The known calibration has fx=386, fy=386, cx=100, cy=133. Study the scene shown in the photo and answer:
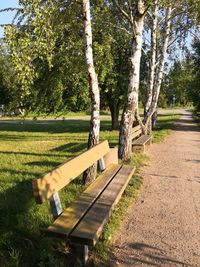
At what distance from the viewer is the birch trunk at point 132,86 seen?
10287mm

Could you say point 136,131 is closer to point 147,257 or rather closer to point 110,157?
point 110,157

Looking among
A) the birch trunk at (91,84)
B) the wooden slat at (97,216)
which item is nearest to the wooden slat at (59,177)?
the wooden slat at (97,216)

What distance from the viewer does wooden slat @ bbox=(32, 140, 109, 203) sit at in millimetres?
4148

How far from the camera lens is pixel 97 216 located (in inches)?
183

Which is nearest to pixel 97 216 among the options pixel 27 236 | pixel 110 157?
pixel 27 236

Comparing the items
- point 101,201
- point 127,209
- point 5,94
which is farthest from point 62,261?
point 5,94

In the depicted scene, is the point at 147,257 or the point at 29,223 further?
the point at 29,223

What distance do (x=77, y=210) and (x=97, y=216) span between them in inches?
11.1

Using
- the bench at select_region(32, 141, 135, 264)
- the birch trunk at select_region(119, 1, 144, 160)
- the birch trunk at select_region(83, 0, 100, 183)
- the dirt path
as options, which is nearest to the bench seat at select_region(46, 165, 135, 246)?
the bench at select_region(32, 141, 135, 264)

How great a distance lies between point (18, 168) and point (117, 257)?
608cm

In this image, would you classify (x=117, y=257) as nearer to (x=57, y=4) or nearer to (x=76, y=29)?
(x=57, y=4)

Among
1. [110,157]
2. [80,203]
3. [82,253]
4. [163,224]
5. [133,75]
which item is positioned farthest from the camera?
[133,75]

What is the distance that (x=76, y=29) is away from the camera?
9.44 meters

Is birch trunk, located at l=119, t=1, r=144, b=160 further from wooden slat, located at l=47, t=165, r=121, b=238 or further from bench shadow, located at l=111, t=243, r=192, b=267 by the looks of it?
bench shadow, located at l=111, t=243, r=192, b=267
